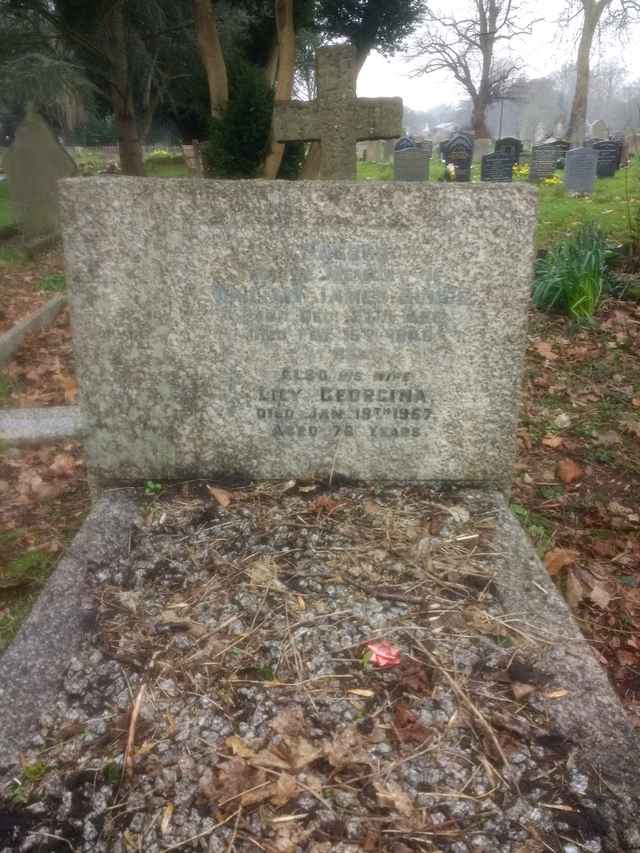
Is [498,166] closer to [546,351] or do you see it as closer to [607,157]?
[607,157]

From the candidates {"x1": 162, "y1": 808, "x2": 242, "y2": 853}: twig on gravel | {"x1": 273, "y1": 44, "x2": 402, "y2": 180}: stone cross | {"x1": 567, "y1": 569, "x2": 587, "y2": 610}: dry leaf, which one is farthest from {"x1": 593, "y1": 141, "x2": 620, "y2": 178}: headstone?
{"x1": 162, "y1": 808, "x2": 242, "y2": 853}: twig on gravel

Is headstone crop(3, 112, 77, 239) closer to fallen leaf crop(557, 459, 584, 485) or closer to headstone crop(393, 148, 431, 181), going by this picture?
fallen leaf crop(557, 459, 584, 485)

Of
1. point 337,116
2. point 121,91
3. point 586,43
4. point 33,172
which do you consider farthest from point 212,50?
point 586,43

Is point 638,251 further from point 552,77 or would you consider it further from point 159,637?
point 552,77

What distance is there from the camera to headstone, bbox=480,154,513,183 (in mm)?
13258

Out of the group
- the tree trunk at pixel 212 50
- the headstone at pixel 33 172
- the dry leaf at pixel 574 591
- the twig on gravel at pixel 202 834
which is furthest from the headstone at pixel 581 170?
the twig on gravel at pixel 202 834

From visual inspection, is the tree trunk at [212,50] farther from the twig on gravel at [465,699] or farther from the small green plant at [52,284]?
the twig on gravel at [465,699]

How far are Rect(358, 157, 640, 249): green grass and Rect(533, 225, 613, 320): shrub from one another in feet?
1.61

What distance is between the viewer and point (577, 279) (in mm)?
5465

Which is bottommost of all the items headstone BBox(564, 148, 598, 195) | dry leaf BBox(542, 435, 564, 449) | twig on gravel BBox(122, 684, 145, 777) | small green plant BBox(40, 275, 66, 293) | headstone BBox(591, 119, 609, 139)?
dry leaf BBox(542, 435, 564, 449)

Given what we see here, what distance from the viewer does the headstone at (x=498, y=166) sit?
43.5ft

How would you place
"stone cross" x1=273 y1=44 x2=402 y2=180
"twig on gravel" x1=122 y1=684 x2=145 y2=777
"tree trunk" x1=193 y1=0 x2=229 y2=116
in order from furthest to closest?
1. "tree trunk" x1=193 y1=0 x2=229 y2=116
2. "stone cross" x1=273 y1=44 x2=402 y2=180
3. "twig on gravel" x1=122 y1=684 x2=145 y2=777

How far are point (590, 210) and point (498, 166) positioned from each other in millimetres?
4308

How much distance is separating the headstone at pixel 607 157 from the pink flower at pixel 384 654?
52.0 ft
